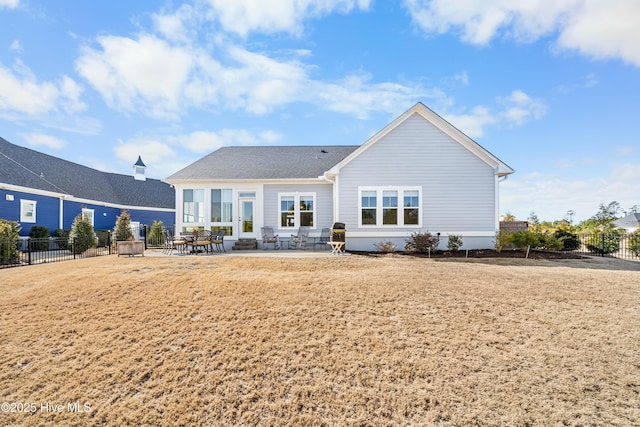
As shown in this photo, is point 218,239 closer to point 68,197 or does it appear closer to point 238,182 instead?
point 238,182

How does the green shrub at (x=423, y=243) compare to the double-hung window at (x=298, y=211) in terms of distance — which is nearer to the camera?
the green shrub at (x=423, y=243)

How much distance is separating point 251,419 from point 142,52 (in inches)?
500

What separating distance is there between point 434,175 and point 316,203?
5778 mm

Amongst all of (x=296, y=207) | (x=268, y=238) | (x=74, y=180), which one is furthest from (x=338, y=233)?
(x=74, y=180)

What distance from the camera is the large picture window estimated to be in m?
15.1

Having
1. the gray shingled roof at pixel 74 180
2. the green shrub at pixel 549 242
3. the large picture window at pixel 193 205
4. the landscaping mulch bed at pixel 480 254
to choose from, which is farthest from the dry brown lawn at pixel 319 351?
the gray shingled roof at pixel 74 180

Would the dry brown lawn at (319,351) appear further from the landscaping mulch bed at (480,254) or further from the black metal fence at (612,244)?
the black metal fence at (612,244)

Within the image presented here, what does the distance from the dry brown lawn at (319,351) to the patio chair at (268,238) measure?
6855mm

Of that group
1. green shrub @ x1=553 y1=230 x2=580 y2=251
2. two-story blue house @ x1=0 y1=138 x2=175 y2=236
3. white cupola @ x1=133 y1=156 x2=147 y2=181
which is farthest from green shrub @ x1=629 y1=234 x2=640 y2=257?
white cupola @ x1=133 y1=156 x2=147 y2=181

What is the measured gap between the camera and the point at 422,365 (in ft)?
13.0

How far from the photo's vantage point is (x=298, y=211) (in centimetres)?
1507

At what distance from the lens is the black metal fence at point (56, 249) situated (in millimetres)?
11180

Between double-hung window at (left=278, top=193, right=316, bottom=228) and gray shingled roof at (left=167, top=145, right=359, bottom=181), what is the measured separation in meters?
1.01

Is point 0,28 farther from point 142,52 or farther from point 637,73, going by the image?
point 637,73
